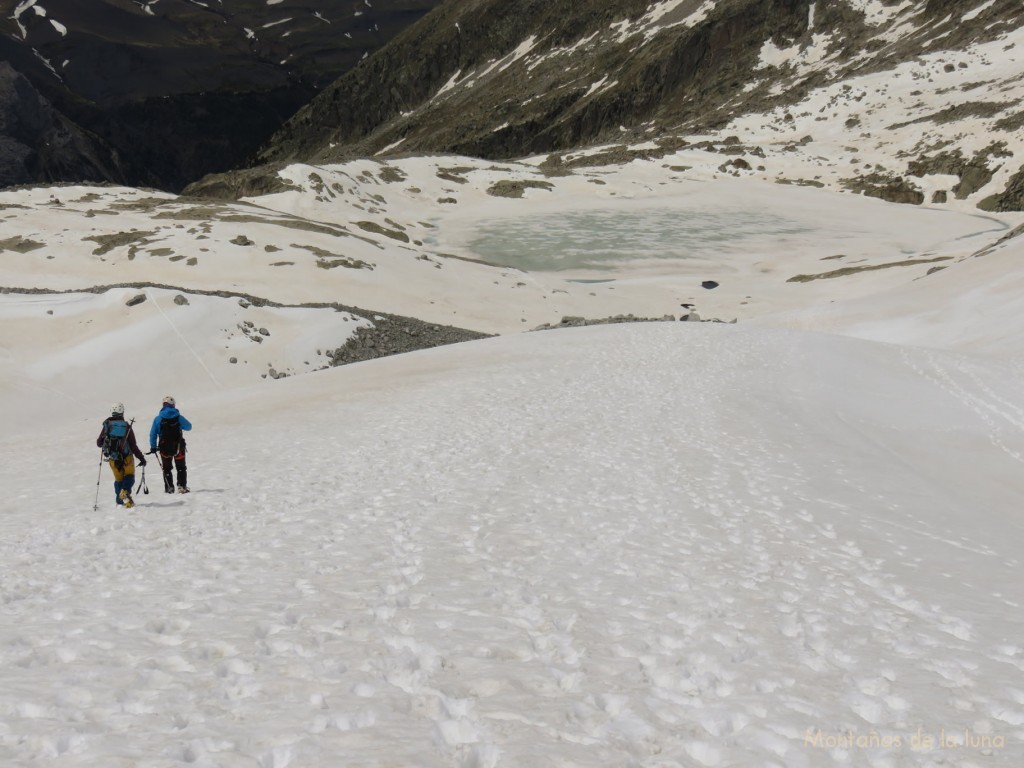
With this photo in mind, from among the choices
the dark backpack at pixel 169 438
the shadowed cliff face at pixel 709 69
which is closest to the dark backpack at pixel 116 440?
the dark backpack at pixel 169 438

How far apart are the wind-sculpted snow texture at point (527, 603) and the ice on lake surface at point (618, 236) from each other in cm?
5345

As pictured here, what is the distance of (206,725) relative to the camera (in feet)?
17.8

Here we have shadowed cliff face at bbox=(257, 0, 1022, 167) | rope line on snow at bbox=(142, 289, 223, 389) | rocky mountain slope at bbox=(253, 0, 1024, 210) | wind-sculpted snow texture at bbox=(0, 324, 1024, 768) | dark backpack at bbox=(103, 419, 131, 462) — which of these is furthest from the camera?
shadowed cliff face at bbox=(257, 0, 1022, 167)

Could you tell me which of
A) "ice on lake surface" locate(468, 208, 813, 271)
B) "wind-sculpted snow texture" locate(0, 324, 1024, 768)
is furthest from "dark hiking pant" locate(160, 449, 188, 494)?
"ice on lake surface" locate(468, 208, 813, 271)

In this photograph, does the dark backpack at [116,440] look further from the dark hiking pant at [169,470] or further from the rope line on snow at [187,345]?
the rope line on snow at [187,345]

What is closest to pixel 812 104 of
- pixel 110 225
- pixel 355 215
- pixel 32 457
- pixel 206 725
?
pixel 355 215

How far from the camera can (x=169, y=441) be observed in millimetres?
14055

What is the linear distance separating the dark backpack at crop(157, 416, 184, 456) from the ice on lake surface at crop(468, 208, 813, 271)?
56.7 metres

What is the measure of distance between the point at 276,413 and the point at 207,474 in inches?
302

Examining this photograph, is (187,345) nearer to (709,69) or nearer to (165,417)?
(165,417)

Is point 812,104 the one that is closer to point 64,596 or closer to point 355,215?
point 355,215

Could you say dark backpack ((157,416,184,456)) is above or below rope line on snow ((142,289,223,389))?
below

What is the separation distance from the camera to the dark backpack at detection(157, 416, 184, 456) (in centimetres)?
1401

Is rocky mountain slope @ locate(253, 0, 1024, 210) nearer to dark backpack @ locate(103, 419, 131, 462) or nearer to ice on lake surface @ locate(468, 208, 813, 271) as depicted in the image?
ice on lake surface @ locate(468, 208, 813, 271)
